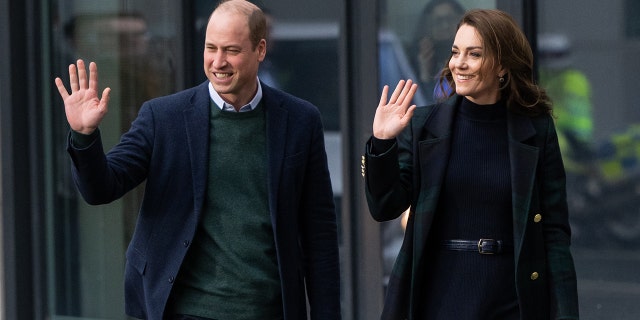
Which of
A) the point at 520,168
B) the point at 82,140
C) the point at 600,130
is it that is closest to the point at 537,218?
the point at 520,168

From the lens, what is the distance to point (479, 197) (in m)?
3.73

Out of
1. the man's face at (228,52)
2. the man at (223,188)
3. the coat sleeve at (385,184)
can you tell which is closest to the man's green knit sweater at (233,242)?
the man at (223,188)

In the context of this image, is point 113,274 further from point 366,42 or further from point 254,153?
point 254,153

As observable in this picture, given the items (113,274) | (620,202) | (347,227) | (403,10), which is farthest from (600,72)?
(113,274)

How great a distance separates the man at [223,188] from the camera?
12.3ft

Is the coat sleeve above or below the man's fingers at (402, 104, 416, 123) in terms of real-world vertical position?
below

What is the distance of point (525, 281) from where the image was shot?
12.1ft

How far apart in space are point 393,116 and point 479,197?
0.37 meters

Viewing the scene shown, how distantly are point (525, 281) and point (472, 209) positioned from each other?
270 mm

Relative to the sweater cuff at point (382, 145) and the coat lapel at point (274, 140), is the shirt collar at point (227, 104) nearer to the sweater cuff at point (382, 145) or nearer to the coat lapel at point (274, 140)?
the coat lapel at point (274, 140)

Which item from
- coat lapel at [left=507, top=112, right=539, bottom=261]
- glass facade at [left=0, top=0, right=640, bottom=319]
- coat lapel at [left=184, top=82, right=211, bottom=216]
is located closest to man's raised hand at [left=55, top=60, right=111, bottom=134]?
coat lapel at [left=184, top=82, right=211, bottom=216]

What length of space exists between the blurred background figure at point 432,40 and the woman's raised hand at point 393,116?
98.1 inches

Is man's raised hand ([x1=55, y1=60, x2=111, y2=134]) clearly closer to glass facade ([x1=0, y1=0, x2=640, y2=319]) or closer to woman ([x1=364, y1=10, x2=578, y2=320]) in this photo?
woman ([x1=364, y1=10, x2=578, y2=320])

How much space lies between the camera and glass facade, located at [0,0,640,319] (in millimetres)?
5766
